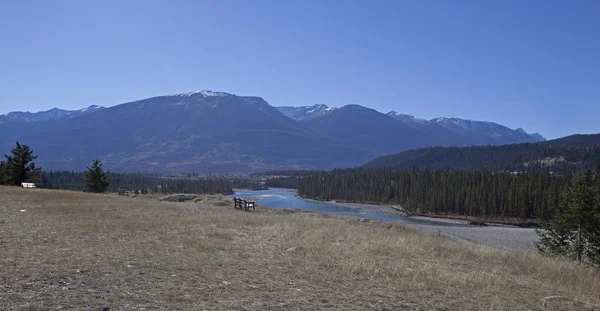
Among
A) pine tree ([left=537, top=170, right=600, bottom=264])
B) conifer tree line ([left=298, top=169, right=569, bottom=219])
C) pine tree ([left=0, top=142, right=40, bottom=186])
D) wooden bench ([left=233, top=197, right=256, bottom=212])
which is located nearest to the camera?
pine tree ([left=537, top=170, right=600, bottom=264])

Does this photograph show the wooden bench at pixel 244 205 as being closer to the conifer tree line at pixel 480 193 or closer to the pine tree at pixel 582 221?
the pine tree at pixel 582 221

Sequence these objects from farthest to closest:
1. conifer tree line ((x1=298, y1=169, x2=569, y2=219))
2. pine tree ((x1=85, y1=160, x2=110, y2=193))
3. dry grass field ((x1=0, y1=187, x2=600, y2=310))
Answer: conifer tree line ((x1=298, y1=169, x2=569, y2=219)) → pine tree ((x1=85, y1=160, x2=110, y2=193)) → dry grass field ((x1=0, y1=187, x2=600, y2=310))

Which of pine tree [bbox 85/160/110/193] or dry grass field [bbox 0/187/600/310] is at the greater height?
pine tree [bbox 85/160/110/193]

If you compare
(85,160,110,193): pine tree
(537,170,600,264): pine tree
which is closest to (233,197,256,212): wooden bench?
(537,170,600,264): pine tree

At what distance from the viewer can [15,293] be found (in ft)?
33.0

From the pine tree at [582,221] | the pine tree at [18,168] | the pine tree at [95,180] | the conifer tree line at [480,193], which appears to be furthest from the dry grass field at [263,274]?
the conifer tree line at [480,193]

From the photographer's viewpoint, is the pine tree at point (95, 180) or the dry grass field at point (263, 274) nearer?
the dry grass field at point (263, 274)

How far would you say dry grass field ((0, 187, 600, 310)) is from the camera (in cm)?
1045

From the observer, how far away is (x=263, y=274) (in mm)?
13516

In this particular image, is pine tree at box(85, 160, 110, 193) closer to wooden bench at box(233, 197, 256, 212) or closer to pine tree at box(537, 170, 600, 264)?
wooden bench at box(233, 197, 256, 212)

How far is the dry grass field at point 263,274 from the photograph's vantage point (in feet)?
34.3

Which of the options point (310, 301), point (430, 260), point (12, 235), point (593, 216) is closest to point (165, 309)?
point (310, 301)

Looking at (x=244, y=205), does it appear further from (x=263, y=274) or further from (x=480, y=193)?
(x=480, y=193)

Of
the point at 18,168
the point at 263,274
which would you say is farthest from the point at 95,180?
the point at 263,274
